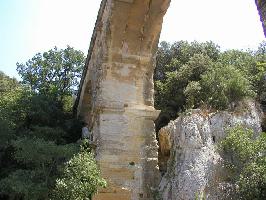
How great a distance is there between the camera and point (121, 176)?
9.78 m

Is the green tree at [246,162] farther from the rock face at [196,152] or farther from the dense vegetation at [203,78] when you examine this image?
the dense vegetation at [203,78]

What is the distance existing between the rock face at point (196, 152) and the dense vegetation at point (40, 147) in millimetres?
2460

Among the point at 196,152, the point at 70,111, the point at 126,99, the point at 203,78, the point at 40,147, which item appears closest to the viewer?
the point at 40,147

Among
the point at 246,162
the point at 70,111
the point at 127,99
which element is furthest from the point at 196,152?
the point at 70,111

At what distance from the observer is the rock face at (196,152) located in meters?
10.2

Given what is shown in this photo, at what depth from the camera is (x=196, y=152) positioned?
10828 mm

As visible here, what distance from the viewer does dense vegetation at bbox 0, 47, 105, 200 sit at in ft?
27.9

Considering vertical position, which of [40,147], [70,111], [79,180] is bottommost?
[79,180]

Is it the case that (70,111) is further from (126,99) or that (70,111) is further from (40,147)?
(40,147)

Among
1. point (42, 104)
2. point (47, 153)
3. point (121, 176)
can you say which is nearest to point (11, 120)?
point (42, 104)

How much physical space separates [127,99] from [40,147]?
274 cm

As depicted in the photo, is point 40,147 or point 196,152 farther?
point 196,152

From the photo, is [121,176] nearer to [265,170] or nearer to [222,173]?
[222,173]

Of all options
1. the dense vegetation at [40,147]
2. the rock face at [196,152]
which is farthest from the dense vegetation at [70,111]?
the rock face at [196,152]
